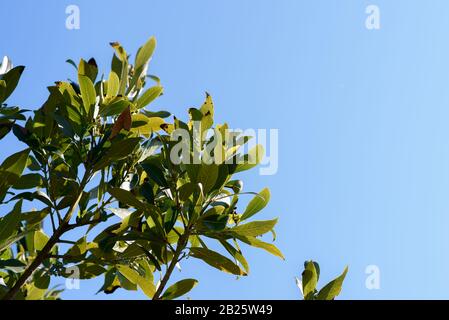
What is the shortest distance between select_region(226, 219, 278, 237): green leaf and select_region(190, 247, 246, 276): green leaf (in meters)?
0.12

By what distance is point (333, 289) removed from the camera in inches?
97.6

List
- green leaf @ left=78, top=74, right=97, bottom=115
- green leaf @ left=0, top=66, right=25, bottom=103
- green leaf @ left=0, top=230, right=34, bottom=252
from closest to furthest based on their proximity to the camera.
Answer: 1. green leaf @ left=0, top=230, right=34, bottom=252
2. green leaf @ left=78, top=74, right=97, bottom=115
3. green leaf @ left=0, top=66, right=25, bottom=103

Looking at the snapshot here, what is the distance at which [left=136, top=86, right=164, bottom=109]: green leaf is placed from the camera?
299 cm

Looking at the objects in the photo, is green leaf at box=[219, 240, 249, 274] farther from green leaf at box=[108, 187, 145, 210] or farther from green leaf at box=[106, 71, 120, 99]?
green leaf at box=[106, 71, 120, 99]

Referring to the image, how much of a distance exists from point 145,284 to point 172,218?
30cm

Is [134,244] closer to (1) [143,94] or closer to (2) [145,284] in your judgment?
(2) [145,284]

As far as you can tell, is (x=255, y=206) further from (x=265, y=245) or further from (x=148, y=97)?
(x=148, y=97)

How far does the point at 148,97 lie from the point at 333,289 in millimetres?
1220

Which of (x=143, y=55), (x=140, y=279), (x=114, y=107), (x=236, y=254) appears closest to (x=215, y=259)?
(x=236, y=254)

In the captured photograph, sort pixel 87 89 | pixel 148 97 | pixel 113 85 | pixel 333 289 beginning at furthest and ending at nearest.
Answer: pixel 148 97
pixel 113 85
pixel 87 89
pixel 333 289

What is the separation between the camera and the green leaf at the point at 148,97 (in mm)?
2994

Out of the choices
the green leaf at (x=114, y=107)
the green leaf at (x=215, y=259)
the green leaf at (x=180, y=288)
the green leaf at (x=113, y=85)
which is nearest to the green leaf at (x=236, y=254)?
the green leaf at (x=215, y=259)

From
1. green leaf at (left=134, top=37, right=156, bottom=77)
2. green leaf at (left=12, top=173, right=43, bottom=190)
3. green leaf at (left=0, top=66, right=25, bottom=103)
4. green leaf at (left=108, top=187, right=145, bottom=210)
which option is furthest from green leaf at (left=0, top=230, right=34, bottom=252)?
green leaf at (left=134, top=37, right=156, bottom=77)
